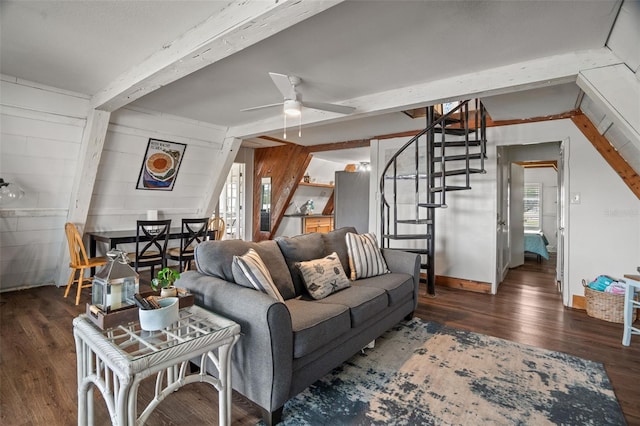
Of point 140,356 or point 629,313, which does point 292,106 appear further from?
point 629,313

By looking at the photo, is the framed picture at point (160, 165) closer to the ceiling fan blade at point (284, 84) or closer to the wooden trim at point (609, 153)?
the ceiling fan blade at point (284, 84)

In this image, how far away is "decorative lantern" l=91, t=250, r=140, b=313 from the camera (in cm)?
157

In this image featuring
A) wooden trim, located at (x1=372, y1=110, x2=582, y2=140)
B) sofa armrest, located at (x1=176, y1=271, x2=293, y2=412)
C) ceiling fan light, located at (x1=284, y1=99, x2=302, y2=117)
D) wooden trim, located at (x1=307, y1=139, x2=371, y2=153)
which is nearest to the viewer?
sofa armrest, located at (x1=176, y1=271, x2=293, y2=412)

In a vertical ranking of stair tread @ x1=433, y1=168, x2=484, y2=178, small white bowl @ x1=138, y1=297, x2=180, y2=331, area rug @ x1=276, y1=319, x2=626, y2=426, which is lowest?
area rug @ x1=276, y1=319, x2=626, y2=426

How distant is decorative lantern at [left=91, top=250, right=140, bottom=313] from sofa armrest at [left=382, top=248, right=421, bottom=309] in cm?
235

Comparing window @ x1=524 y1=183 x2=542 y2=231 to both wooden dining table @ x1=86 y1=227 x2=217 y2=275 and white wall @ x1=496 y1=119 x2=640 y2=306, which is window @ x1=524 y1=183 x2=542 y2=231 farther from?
wooden dining table @ x1=86 y1=227 x2=217 y2=275

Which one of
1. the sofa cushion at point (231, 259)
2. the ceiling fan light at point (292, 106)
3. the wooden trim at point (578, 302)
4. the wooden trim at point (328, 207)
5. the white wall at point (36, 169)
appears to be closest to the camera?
the sofa cushion at point (231, 259)

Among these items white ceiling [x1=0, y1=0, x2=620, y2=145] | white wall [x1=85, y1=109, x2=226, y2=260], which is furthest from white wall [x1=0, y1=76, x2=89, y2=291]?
white wall [x1=85, y1=109, x2=226, y2=260]

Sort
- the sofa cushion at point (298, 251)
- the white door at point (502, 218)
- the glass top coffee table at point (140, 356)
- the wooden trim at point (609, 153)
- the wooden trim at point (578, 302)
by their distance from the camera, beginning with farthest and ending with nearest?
the white door at point (502, 218)
the wooden trim at point (578, 302)
the wooden trim at point (609, 153)
the sofa cushion at point (298, 251)
the glass top coffee table at point (140, 356)

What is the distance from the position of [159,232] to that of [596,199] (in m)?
5.19

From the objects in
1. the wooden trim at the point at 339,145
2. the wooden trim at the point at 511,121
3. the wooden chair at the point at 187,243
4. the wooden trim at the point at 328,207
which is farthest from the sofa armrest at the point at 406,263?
the wooden trim at the point at 328,207

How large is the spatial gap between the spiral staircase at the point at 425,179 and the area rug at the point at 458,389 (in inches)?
64.4

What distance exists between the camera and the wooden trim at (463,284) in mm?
4246

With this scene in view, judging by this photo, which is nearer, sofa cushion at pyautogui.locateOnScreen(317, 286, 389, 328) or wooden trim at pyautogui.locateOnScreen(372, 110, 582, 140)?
sofa cushion at pyautogui.locateOnScreen(317, 286, 389, 328)
